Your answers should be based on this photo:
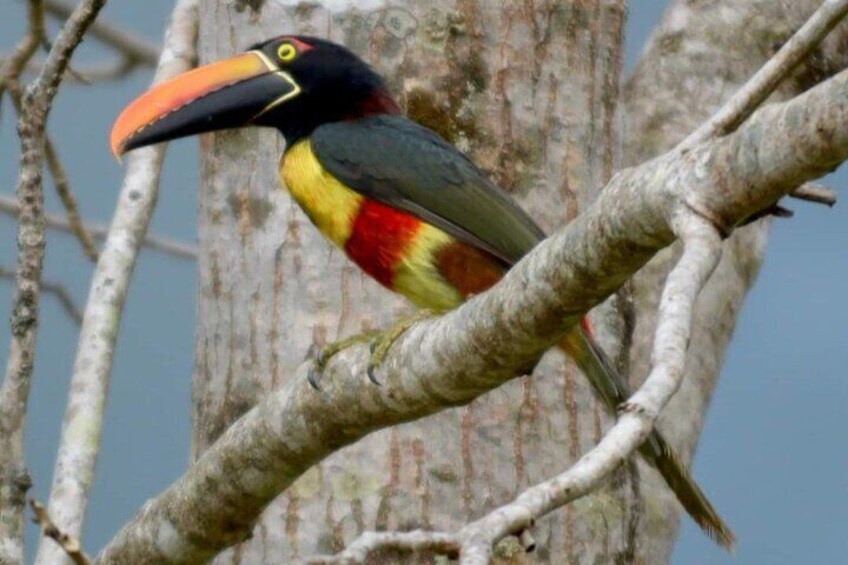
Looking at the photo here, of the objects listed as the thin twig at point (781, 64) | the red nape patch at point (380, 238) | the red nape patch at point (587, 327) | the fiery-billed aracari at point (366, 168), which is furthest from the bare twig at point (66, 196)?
the thin twig at point (781, 64)

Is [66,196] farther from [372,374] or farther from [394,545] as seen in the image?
[394,545]

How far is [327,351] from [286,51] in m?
0.90

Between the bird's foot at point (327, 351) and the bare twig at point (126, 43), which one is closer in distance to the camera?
the bird's foot at point (327, 351)

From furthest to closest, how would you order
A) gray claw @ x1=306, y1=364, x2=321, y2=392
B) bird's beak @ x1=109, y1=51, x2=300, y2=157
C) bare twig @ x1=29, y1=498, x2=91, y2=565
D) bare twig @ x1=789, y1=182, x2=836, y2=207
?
bird's beak @ x1=109, y1=51, x2=300, y2=157, gray claw @ x1=306, y1=364, x2=321, y2=392, bare twig @ x1=789, y1=182, x2=836, y2=207, bare twig @ x1=29, y1=498, x2=91, y2=565

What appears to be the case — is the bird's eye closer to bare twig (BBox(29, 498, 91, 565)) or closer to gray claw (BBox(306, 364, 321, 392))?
gray claw (BBox(306, 364, 321, 392))

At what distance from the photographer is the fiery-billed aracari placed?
13.4 ft

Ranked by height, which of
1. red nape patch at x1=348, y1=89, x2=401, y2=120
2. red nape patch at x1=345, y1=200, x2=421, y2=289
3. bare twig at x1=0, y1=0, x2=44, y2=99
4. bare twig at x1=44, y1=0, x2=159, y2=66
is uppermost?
bare twig at x1=44, y1=0, x2=159, y2=66

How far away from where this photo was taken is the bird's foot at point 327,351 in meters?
3.58

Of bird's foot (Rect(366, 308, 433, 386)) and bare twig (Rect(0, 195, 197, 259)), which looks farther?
bare twig (Rect(0, 195, 197, 259))

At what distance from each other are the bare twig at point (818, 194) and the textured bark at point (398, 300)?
1.40m

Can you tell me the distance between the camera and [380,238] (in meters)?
4.18

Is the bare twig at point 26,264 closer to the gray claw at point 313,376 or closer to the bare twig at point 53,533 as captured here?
the gray claw at point 313,376

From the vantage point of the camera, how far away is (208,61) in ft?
15.1

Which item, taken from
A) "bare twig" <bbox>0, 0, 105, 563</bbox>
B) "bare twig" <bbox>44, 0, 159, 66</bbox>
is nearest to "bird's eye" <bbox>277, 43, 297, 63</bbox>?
"bare twig" <bbox>0, 0, 105, 563</bbox>
